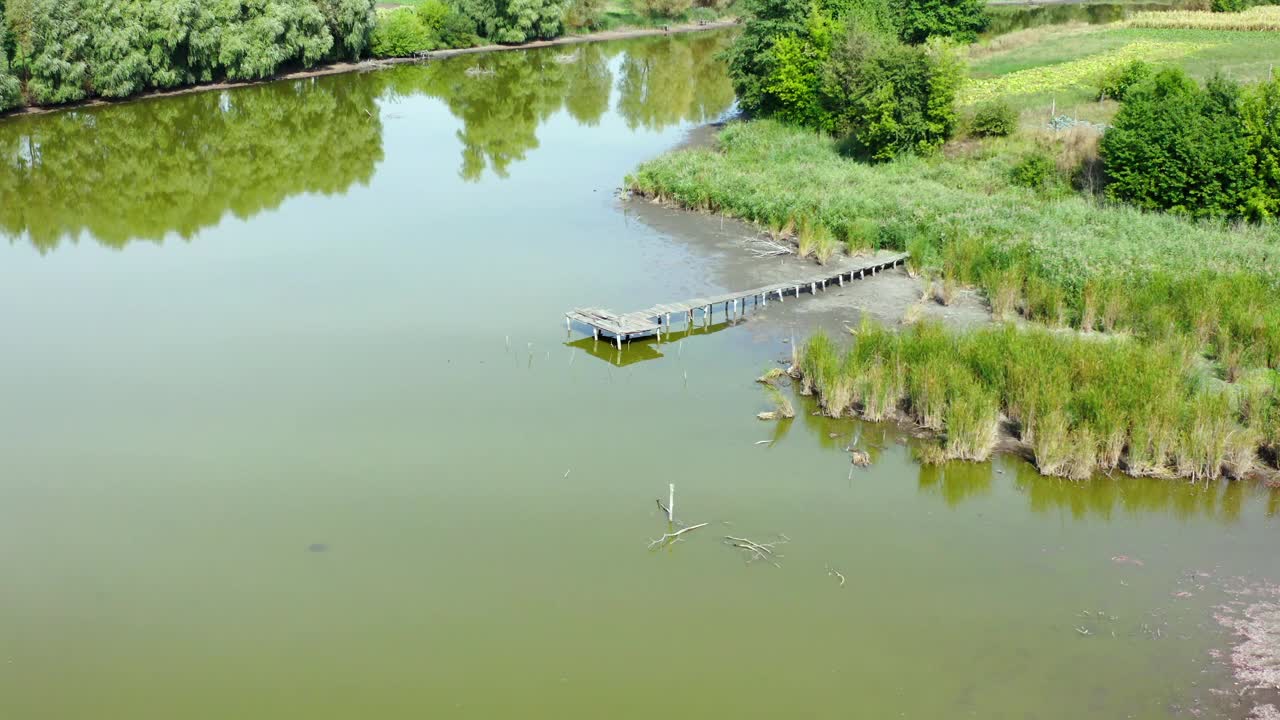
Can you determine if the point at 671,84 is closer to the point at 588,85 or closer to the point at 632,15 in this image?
the point at 588,85

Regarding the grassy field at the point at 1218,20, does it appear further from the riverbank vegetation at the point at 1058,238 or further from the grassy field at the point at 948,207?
the grassy field at the point at 948,207

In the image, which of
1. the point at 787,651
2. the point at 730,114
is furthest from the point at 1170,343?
the point at 730,114

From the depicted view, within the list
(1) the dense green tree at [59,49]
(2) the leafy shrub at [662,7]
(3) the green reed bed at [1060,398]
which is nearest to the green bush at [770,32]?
(3) the green reed bed at [1060,398]

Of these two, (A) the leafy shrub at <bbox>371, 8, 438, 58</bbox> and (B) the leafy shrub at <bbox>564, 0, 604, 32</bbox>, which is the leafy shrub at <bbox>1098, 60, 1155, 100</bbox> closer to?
(A) the leafy shrub at <bbox>371, 8, 438, 58</bbox>

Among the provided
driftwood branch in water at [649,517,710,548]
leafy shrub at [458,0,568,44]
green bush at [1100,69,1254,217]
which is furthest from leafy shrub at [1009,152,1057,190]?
leafy shrub at [458,0,568,44]

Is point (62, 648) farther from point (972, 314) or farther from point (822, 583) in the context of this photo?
point (972, 314)

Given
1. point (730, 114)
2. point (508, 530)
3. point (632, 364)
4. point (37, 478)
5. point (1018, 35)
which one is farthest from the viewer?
point (1018, 35)
